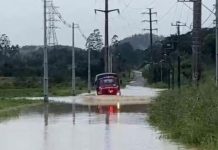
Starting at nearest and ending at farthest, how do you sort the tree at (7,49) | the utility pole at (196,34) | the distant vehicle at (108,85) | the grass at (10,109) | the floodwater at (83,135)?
the floodwater at (83,135) < the utility pole at (196,34) < the grass at (10,109) < the distant vehicle at (108,85) < the tree at (7,49)

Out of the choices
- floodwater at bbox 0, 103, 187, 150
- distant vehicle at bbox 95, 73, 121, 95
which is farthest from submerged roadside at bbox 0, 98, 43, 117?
distant vehicle at bbox 95, 73, 121, 95

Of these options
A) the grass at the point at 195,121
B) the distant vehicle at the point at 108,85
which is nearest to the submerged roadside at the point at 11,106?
the grass at the point at 195,121

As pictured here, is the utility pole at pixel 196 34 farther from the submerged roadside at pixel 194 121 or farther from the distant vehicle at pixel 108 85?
the distant vehicle at pixel 108 85

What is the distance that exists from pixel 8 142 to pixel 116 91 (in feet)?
150

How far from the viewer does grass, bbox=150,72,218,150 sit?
1666 centimetres

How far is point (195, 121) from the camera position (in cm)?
1788

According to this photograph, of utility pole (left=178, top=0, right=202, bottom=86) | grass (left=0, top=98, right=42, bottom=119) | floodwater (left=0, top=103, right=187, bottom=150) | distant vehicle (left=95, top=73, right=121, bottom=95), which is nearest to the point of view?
floodwater (left=0, top=103, right=187, bottom=150)

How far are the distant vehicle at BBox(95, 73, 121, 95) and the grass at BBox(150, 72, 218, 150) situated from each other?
40.0m

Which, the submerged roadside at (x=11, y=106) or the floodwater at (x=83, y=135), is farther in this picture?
the submerged roadside at (x=11, y=106)

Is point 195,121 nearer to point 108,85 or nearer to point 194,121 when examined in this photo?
point 194,121

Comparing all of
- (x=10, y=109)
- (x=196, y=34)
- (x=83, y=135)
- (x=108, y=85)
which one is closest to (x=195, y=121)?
(x=83, y=135)

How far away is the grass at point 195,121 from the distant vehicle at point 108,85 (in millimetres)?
40021

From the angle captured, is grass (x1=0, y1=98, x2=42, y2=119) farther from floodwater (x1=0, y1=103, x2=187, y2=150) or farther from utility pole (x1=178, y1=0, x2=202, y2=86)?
utility pole (x1=178, y1=0, x2=202, y2=86)

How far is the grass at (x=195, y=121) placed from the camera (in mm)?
16656
